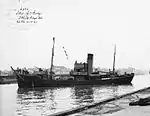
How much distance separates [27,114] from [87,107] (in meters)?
4.94

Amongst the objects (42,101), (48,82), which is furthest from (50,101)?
(48,82)

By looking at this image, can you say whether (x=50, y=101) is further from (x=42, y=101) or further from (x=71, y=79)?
(x=71, y=79)

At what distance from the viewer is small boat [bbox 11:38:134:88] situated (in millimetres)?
56438

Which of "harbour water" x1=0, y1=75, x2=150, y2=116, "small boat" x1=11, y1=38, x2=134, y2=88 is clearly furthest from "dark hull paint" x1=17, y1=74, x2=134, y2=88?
"harbour water" x1=0, y1=75, x2=150, y2=116

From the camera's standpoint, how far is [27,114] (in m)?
19.8

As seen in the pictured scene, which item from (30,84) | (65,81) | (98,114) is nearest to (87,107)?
(98,114)

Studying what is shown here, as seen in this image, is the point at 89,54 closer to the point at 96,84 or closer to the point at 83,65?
the point at 83,65

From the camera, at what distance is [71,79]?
64.0 m

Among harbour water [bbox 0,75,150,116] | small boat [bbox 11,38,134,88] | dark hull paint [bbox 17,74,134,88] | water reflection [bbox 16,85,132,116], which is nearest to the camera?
harbour water [bbox 0,75,150,116]

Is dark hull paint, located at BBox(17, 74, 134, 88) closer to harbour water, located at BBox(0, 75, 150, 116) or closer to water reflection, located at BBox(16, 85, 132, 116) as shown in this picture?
harbour water, located at BBox(0, 75, 150, 116)

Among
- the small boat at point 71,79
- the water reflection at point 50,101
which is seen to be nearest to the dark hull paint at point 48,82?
the small boat at point 71,79

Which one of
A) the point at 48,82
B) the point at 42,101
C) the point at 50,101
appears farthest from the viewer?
the point at 48,82

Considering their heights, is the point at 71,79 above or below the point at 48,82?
above

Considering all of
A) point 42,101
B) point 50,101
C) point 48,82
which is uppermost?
point 50,101
